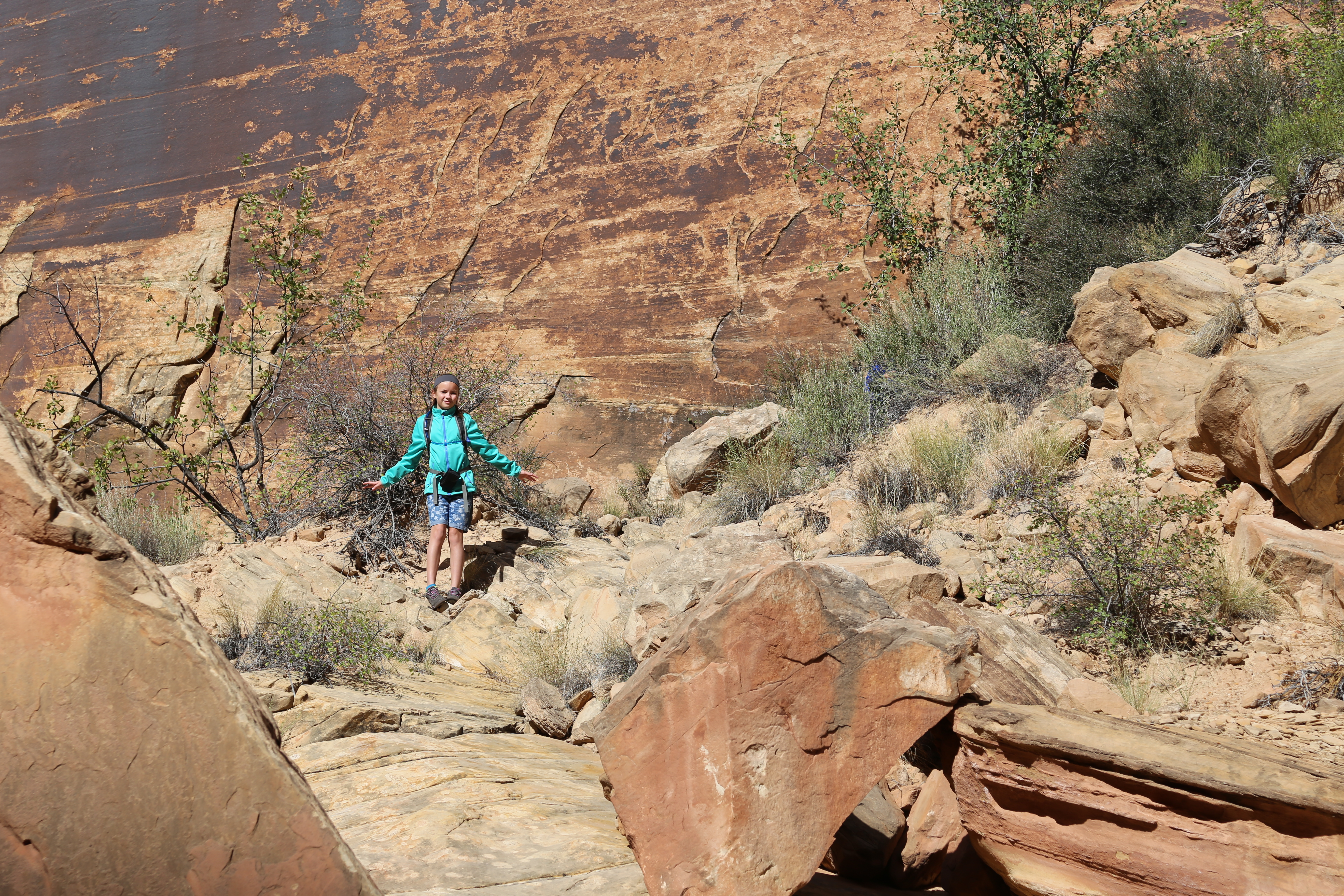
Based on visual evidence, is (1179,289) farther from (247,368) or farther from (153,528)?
(247,368)

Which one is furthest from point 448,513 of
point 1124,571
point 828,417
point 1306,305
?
point 1306,305

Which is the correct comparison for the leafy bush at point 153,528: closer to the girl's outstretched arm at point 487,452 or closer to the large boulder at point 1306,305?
the girl's outstretched arm at point 487,452

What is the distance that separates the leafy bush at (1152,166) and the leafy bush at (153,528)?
6.64 meters

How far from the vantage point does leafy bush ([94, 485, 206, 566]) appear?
259 inches

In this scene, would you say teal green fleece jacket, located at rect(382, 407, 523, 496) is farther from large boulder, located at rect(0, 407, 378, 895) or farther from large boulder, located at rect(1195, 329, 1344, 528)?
large boulder, located at rect(0, 407, 378, 895)

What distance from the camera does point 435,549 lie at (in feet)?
19.9

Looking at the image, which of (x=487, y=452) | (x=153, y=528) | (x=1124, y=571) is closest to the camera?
(x=1124, y=571)

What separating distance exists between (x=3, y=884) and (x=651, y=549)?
452 cm

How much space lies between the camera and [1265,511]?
14.0ft

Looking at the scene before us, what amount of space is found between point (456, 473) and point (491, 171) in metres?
4.35

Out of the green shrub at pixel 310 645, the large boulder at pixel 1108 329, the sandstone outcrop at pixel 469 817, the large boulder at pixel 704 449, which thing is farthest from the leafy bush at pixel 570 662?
the large boulder at pixel 1108 329

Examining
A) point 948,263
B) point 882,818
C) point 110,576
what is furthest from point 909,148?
point 110,576

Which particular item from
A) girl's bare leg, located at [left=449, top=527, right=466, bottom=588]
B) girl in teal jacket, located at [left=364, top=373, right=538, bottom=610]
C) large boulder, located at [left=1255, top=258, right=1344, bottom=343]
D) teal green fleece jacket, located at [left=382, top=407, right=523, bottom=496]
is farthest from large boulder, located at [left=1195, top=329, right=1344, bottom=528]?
girl's bare leg, located at [left=449, top=527, right=466, bottom=588]

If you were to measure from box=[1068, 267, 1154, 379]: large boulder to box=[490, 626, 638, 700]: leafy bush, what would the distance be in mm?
3533
